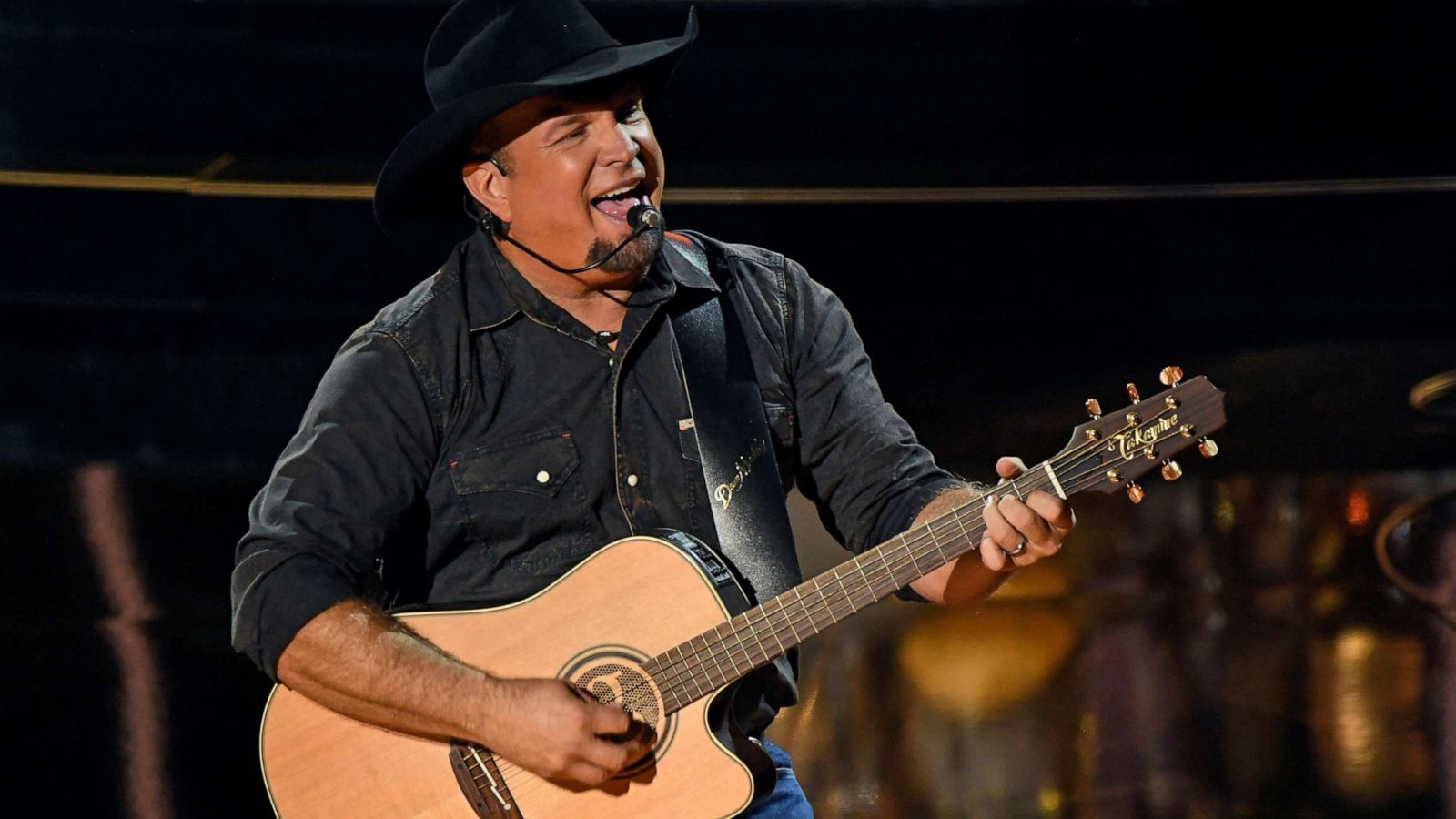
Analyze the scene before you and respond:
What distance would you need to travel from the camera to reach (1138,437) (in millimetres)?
2240

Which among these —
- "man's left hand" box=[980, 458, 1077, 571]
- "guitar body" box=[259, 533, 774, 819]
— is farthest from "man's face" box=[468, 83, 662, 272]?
"man's left hand" box=[980, 458, 1077, 571]

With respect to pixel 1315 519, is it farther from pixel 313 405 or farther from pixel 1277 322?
pixel 313 405

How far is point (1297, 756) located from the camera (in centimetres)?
402

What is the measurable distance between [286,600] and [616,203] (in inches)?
33.7

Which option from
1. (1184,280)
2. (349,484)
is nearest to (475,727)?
(349,484)

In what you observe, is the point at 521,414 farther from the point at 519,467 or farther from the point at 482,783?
the point at 482,783

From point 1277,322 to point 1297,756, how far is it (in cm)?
335

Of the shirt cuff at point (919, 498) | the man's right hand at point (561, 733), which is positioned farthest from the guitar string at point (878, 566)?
the shirt cuff at point (919, 498)

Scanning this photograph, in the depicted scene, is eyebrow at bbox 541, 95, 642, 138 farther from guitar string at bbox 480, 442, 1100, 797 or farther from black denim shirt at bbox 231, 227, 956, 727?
guitar string at bbox 480, 442, 1100, 797

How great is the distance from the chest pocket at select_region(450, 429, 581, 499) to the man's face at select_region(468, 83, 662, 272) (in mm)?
321

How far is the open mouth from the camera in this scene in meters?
2.67

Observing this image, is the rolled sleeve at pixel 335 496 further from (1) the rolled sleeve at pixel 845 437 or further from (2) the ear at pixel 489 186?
(1) the rolled sleeve at pixel 845 437

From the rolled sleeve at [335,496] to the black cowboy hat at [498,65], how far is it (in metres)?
0.33

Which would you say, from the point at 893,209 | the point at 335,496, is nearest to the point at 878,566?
the point at 335,496
